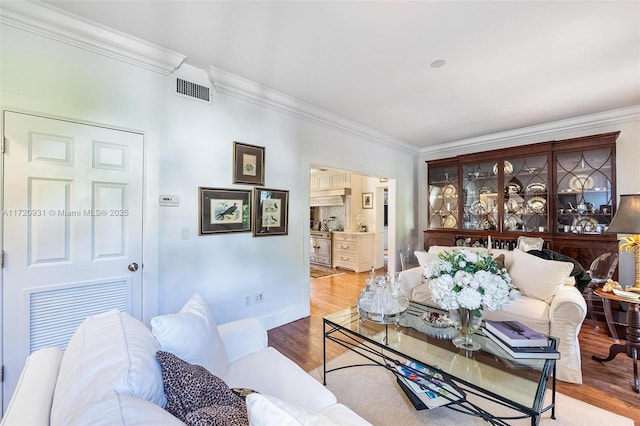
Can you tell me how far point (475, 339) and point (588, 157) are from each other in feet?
11.6

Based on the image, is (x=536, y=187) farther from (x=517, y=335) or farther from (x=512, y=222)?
(x=517, y=335)

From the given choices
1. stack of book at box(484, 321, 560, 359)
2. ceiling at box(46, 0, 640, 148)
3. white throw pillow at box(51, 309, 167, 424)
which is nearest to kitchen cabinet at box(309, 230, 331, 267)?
ceiling at box(46, 0, 640, 148)

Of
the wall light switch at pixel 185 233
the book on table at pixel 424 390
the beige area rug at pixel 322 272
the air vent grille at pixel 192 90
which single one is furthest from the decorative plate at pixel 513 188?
the wall light switch at pixel 185 233

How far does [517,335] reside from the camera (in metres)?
1.59

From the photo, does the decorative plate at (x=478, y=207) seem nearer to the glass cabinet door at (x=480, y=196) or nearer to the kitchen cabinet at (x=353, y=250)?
the glass cabinet door at (x=480, y=196)

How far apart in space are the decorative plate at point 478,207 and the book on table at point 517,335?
10.4 feet

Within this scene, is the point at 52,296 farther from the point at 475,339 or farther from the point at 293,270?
the point at 475,339

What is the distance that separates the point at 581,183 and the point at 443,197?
184 cm

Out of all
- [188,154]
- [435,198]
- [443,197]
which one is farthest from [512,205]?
[188,154]

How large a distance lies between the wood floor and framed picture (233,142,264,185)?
1.70 meters

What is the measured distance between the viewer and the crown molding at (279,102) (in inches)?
104

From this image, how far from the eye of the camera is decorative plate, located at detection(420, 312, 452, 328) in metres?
1.93

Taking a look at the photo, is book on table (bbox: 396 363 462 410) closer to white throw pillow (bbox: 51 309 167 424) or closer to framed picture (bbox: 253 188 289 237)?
white throw pillow (bbox: 51 309 167 424)

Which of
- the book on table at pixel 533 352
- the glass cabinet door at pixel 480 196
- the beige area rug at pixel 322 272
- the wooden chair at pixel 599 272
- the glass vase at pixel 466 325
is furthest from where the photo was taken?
the beige area rug at pixel 322 272
